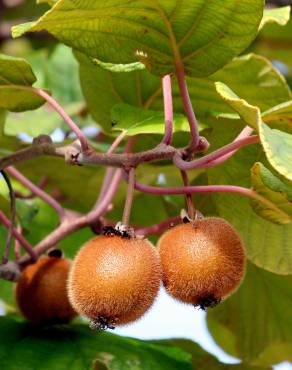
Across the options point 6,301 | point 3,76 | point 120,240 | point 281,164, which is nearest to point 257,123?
point 281,164

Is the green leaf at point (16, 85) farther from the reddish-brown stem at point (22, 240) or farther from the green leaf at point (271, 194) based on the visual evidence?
the green leaf at point (271, 194)

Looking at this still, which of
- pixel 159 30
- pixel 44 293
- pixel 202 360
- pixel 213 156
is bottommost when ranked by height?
pixel 202 360

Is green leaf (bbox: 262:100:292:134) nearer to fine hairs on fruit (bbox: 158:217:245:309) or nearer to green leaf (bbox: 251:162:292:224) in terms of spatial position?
green leaf (bbox: 251:162:292:224)

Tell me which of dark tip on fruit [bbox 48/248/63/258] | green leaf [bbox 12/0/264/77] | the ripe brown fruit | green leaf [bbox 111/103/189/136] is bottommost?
the ripe brown fruit

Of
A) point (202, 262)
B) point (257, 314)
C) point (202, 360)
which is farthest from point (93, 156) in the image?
point (257, 314)

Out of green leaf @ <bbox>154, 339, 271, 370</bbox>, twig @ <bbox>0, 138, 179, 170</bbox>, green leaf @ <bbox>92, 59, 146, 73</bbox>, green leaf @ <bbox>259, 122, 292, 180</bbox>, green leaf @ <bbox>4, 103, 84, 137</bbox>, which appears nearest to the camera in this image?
green leaf @ <bbox>259, 122, 292, 180</bbox>

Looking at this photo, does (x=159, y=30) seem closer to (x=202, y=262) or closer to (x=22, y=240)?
(x=202, y=262)

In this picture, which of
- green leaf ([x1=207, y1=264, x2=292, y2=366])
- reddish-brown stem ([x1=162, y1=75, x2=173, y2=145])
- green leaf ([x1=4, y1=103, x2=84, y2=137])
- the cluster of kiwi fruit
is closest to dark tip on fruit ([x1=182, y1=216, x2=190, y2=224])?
the cluster of kiwi fruit
